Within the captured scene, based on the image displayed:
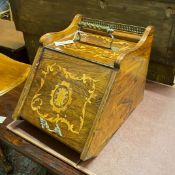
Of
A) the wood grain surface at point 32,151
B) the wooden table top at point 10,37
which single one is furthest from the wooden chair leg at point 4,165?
the wooden table top at point 10,37

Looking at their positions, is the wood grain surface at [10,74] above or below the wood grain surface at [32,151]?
above

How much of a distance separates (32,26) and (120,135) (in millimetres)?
789

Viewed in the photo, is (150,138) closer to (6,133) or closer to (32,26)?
(6,133)

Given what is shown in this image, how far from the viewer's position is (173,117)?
912mm

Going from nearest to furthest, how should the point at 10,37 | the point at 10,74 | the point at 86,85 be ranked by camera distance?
the point at 86,85
the point at 10,74
the point at 10,37

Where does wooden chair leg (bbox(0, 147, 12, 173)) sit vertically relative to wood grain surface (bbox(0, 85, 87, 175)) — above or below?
below

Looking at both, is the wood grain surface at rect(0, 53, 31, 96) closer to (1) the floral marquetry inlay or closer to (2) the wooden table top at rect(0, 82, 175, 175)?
(2) the wooden table top at rect(0, 82, 175, 175)

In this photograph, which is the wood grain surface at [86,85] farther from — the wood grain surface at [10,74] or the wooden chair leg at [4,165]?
the wooden chair leg at [4,165]

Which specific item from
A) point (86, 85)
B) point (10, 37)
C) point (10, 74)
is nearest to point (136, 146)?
point (86, 85)

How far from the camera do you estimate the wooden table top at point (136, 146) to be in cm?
72

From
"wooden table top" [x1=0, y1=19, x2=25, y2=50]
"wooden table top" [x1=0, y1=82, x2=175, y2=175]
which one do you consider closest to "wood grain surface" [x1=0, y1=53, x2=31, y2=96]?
"wooden table top" [x1=0, y1=82, x2=175, y2=175]

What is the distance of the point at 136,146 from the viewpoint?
0.79m

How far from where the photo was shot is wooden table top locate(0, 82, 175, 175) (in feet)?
2.35

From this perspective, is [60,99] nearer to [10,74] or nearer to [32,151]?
[32,151]
